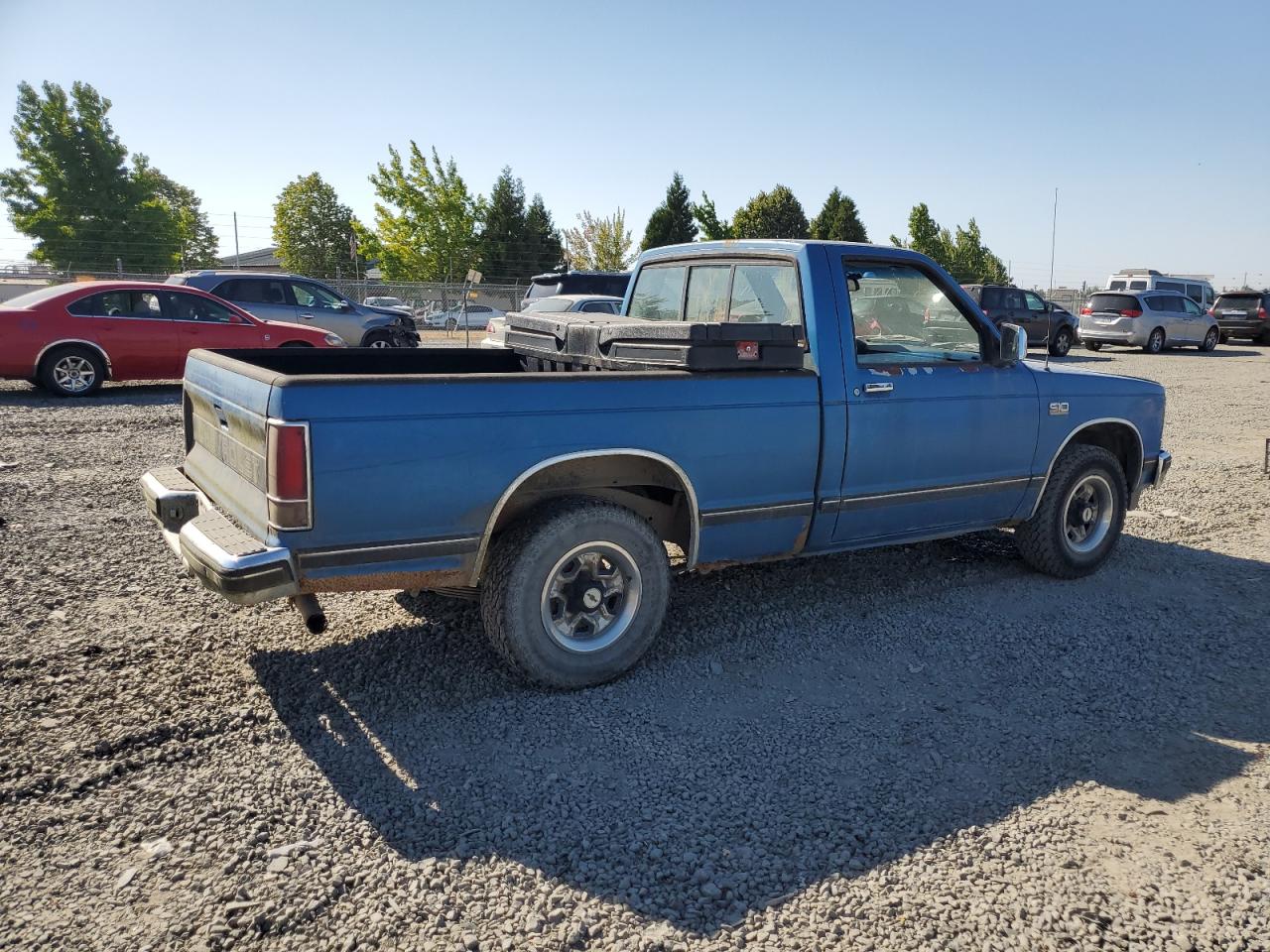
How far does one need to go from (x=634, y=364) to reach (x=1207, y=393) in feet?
49.7

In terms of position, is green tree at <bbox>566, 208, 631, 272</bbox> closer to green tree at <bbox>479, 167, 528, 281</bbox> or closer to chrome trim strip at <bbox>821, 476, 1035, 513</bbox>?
green tree at <bbox>479, 167, 528, 281</bbox>

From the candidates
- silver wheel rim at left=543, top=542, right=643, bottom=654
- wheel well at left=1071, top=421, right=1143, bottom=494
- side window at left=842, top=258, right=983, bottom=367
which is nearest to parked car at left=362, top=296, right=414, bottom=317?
wheel well at left=1071, top=421, right=1143, bottom=494

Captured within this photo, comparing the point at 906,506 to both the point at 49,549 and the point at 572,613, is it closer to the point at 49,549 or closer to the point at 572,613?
the point at 572,613

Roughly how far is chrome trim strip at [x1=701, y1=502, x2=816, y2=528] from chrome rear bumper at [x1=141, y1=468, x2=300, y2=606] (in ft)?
5.91

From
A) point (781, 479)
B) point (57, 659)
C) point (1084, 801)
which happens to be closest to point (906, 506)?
point (781, 479)

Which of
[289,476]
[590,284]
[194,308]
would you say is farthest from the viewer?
[590,284]

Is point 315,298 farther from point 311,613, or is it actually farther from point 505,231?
point 505,231

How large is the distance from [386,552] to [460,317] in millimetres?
35443

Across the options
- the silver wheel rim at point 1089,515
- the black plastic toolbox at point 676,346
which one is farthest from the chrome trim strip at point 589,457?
the silver wheel rim at point 1089,515

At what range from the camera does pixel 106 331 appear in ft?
38.2

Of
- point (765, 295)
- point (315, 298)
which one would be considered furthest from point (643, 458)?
point (315, 298)

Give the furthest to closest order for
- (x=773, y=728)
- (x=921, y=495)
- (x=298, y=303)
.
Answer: (x=298, y=303), (x=921, y=495), (x=773, y=728)

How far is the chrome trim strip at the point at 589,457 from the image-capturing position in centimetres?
359

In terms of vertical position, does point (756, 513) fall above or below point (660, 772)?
above
